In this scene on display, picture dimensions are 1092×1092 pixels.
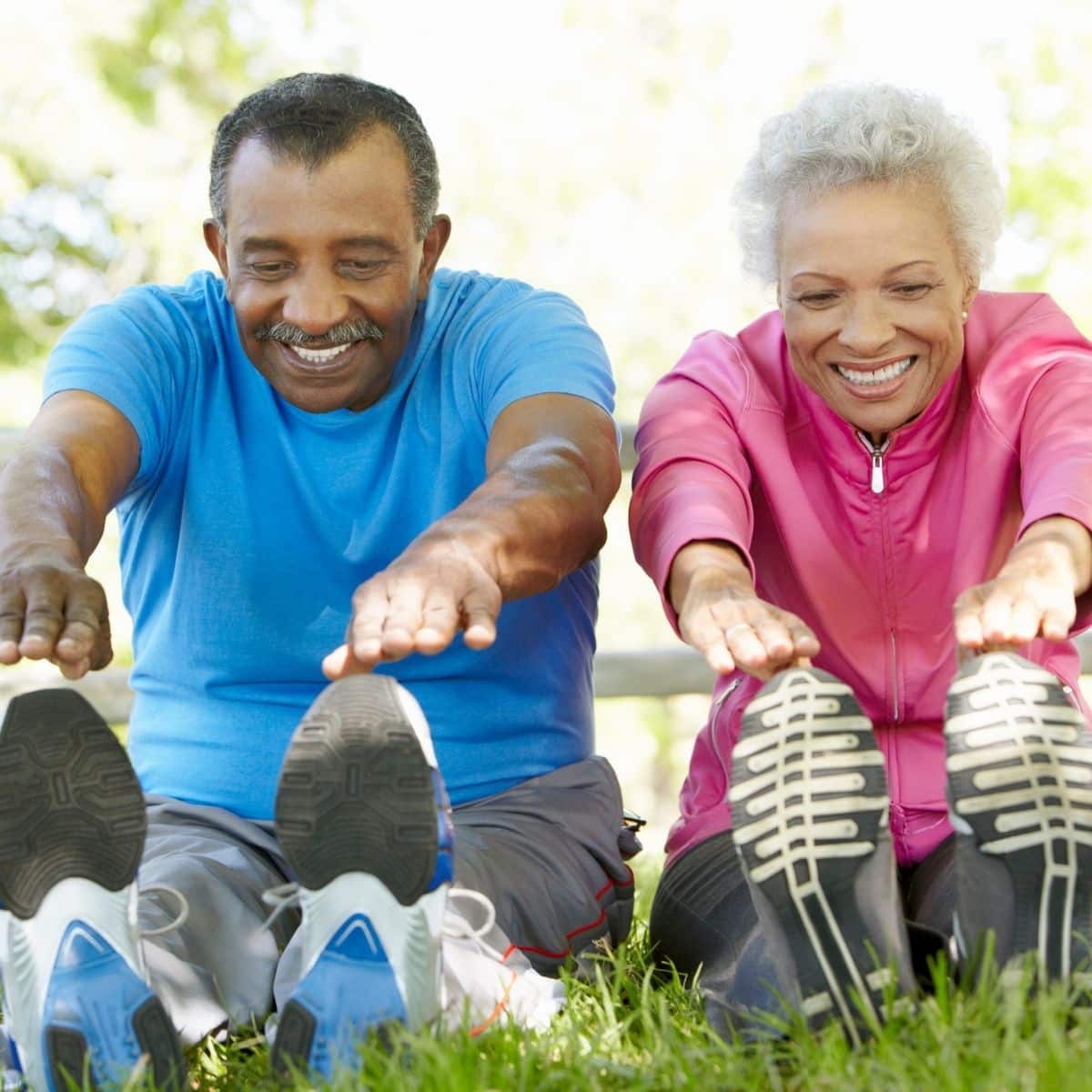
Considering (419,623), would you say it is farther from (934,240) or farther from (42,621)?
(934,240)

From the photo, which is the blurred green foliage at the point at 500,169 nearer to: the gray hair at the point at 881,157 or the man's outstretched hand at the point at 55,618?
the gray hair at the point at 881,157

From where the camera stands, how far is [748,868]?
1916 mm

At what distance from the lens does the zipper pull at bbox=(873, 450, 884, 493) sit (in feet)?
8.74

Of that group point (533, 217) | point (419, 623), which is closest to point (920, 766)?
point (419, 623)

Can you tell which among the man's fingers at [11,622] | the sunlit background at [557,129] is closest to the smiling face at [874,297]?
the man's fingers at [11,622]

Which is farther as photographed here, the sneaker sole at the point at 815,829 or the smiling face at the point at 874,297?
the smiling face at the point at 874,297

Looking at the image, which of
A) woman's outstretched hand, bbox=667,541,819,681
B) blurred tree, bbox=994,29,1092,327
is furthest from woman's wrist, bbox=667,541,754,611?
blurred tree, bbox=994,29,1092,327

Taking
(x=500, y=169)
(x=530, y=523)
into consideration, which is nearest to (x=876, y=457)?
(x=530, y=523)

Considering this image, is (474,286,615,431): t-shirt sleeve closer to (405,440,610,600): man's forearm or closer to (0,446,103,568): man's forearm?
(405,440,610,600): man's forearm

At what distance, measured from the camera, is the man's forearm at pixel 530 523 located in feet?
7.16

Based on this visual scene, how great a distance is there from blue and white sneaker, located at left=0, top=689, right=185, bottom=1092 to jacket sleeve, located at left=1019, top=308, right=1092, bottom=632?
1.36 m

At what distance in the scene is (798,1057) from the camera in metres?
1.84

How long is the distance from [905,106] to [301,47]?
10.8m

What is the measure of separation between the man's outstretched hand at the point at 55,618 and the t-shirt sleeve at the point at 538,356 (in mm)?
802
